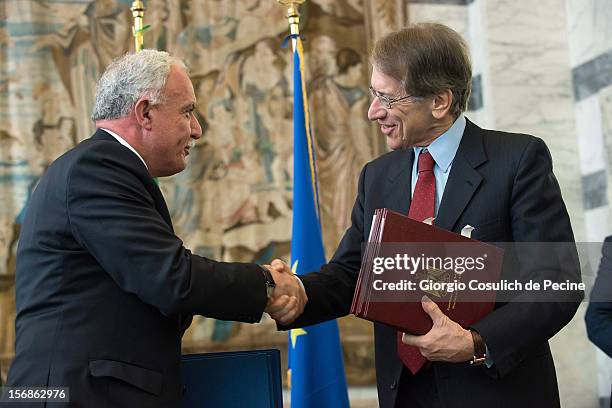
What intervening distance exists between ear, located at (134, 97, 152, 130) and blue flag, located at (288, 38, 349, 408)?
2.31 metres

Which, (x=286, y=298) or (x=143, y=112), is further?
(x=286, y=298)

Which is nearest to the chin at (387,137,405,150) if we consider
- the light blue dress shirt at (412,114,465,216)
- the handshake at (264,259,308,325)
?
the light blue dress shirt at (412,114,465,216)

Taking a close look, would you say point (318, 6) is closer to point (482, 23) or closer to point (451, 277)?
point (482, 23)

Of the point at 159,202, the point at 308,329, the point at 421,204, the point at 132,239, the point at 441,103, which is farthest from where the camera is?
the point at 308,329

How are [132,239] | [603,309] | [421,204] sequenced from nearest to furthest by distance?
1. [132,239]
2. [421,204]
3. [603,309]

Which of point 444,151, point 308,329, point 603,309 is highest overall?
point 444,151

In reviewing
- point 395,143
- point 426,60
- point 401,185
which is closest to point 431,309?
point 401,185

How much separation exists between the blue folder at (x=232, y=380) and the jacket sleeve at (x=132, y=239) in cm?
34

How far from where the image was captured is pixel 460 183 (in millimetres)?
3213

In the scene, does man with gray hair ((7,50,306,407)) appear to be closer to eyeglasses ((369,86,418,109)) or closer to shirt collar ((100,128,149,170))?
shirt collar ((100,128,149,170))

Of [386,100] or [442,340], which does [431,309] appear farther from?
[386,100]

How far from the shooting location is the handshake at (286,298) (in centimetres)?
343

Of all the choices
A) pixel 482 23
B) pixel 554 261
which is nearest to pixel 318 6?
pixel 482 23

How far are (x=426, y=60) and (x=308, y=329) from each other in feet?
8.09
